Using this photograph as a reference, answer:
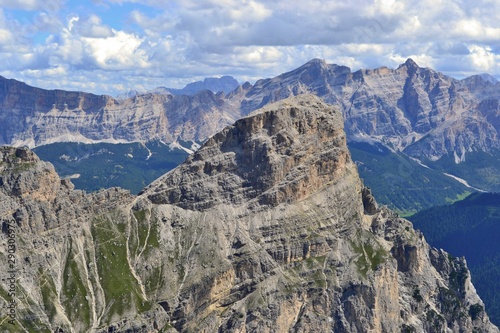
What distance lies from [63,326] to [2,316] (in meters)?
18.1

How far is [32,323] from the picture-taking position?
19562 cm

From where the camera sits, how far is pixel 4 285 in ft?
650

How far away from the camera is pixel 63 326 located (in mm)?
199625

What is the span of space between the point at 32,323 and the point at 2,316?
9363 millimetres

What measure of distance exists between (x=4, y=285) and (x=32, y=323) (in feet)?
45.9

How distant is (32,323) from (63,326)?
29.4 feet

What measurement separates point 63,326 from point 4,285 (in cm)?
2085

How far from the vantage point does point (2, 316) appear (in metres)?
190

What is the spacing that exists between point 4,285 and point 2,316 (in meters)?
11.2
